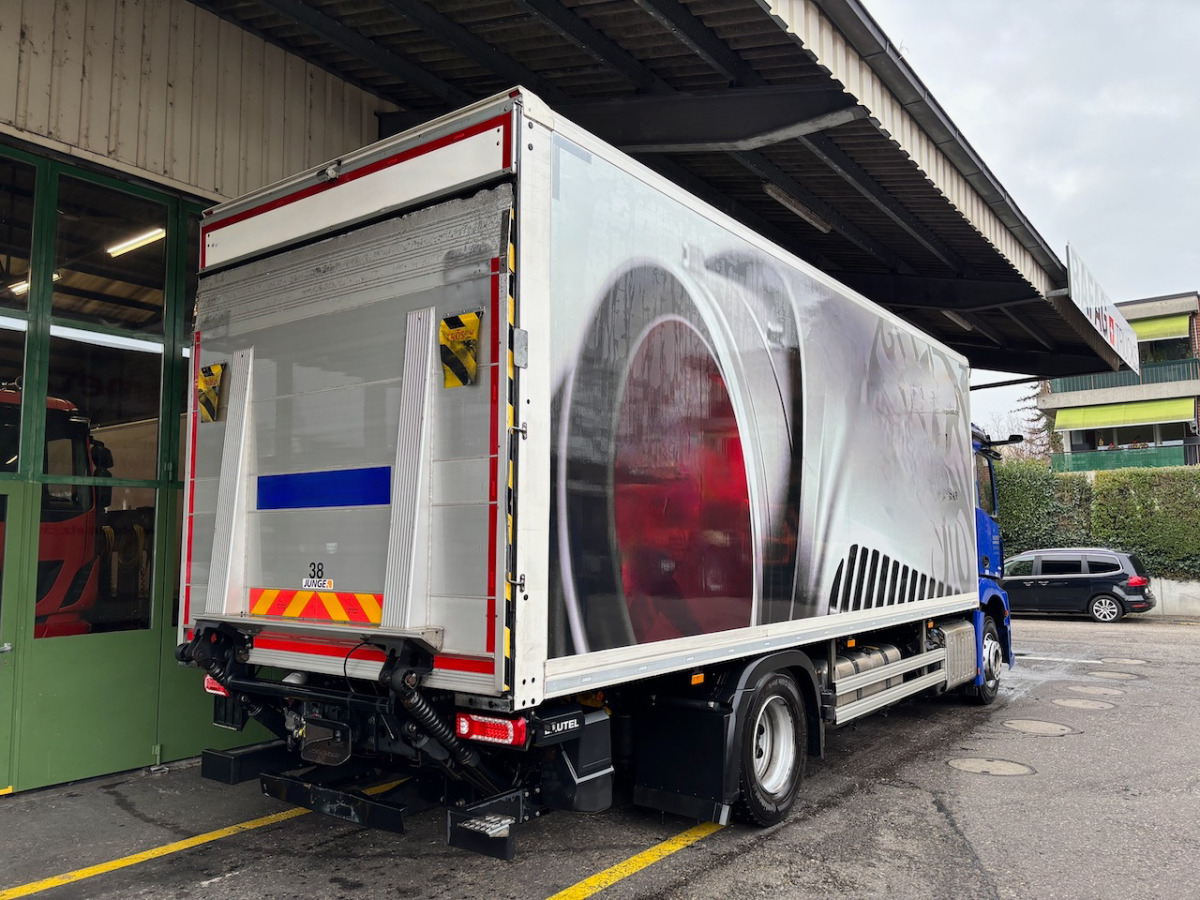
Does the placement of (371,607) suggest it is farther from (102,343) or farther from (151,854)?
(102,343)

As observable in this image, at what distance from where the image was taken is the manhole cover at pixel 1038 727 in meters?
7.94

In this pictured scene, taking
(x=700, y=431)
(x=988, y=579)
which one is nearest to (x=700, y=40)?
(x=700, y=431)

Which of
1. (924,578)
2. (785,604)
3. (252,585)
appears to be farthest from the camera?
(924,578)

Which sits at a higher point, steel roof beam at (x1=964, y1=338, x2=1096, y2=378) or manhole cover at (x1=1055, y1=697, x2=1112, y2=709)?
steel roof beam at (x1=964, y1=338, x2=1096, y2=378)

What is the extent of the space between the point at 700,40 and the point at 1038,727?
21.9 ft

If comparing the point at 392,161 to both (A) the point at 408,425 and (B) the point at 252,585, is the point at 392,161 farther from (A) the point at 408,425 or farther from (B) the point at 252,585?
(B) the point at 252,585

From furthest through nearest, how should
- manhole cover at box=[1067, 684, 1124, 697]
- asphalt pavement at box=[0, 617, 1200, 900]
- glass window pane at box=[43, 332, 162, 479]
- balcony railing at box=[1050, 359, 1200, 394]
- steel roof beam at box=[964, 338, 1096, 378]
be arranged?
balcony railing at box=[1050, 359, 1200, 394] → steel roof beam at box=[964, 338, 1096, 378] → manhole cover at box=[1067, 684, 1124, 697] → glass window pane at box=[43, 332, 162, 479] → asphalt pavement at box=[0, 617, 1200, 900]

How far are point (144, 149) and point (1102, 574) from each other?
1904 cm

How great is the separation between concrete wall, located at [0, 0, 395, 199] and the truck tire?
537 cm

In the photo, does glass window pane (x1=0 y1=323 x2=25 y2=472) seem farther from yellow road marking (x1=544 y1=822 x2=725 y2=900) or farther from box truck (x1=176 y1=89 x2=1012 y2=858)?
yellow road marking (x1=544 y1=822 x2=725 y2=900)

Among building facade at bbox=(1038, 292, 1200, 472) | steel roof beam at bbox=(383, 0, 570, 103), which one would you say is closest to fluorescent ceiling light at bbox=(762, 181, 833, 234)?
steel roof beam at bbox=(383, 0, 570, 103)

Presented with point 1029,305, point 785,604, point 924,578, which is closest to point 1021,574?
point 1029,305

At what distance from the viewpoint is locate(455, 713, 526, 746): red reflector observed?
11.7ft

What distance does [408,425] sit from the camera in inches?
153
